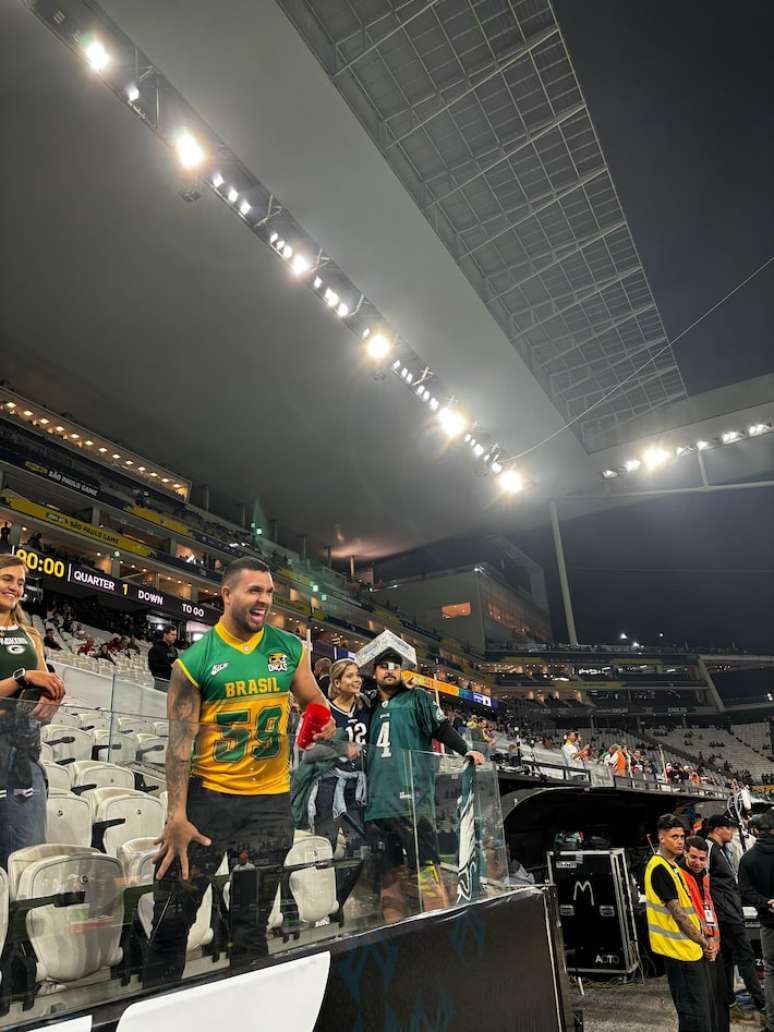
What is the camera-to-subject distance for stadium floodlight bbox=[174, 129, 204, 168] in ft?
42.0

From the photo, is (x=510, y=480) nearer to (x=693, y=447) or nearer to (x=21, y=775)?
(x=693, y=447)

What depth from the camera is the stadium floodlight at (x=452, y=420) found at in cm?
2292

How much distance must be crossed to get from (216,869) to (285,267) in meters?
17.2

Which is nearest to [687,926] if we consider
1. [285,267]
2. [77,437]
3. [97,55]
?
[97,55]

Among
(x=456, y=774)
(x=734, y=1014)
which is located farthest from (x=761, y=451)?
(x=456, y=774)

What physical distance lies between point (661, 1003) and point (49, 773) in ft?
19.6

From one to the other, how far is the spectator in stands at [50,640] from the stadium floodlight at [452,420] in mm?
13467

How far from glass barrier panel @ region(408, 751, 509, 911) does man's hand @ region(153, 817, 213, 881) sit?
3.11ft

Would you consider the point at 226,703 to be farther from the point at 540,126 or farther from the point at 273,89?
the point at 540,126

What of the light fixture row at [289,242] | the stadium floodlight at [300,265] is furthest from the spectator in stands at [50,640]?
the stadium floodlight at [300,265]

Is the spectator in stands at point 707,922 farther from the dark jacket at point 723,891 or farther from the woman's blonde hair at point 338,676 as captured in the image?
the woman's blonde hair at point 338,676

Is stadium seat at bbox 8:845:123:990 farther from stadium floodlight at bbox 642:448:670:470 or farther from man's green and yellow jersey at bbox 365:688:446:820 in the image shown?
stadium floodlight at bbox 642:448:670:470

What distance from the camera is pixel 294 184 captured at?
589 inches

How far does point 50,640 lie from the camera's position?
14.1 metres
